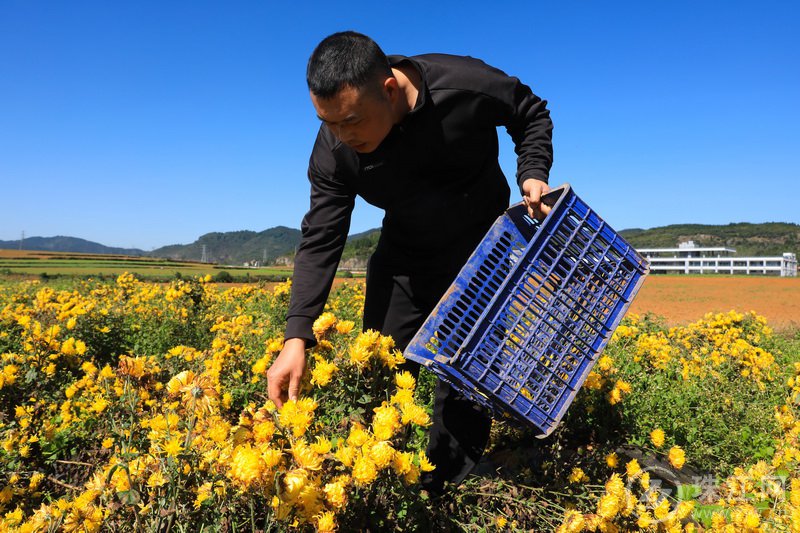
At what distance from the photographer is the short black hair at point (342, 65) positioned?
1.57 metres

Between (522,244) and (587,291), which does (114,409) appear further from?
(587,291)

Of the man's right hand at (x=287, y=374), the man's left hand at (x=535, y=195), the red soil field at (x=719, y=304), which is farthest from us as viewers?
the red soil field at (x=719, y=304)

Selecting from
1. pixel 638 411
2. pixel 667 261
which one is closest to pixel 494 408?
pixel 638 411

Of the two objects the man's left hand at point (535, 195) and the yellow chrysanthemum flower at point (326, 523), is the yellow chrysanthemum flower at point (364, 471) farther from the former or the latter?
the man's left hand at point (535, 195)

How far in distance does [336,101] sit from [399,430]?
104 cm

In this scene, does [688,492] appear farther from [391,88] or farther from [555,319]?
[391,88]

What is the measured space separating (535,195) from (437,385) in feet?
3.45

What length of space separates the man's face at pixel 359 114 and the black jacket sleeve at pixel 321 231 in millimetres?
309

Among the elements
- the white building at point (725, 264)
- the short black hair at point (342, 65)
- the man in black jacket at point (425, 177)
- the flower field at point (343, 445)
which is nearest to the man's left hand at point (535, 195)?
the man in black jacket at point (425, 177)

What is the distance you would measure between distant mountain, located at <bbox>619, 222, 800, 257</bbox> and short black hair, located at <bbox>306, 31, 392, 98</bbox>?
124m

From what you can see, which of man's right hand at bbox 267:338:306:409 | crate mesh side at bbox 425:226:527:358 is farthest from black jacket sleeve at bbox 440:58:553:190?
man's right hand at bbox 267:338:306:409

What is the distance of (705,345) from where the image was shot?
532 centimetres

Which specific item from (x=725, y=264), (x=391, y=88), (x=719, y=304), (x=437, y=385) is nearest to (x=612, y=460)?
(x=437, y=385)

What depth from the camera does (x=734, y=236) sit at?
439 feet
